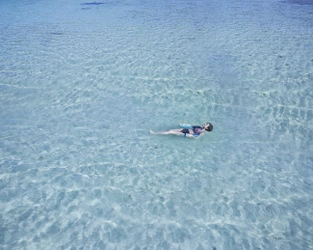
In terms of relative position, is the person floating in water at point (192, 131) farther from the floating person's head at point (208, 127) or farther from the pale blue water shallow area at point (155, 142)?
the pale blue water shallow area at point (155, 142)

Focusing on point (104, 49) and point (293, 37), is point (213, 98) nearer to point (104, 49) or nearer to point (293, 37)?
point (104, 49)

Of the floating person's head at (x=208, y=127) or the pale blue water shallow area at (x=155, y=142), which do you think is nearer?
the pale blue water shallow area at (x=155, y=142)

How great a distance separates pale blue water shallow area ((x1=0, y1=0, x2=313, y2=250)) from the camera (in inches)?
233

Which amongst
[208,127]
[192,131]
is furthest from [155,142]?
[208,127]

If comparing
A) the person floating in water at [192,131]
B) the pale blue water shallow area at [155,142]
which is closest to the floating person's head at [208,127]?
the person floating in water at [192,131]

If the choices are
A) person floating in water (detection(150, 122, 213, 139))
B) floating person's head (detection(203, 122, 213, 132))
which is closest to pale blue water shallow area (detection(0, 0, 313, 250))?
person floating in water (detection(150, 122, 213, 139))

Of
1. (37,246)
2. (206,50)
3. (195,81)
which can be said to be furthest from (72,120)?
(206,50)

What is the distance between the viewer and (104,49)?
14.7 m

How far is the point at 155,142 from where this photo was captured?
839 centimetres

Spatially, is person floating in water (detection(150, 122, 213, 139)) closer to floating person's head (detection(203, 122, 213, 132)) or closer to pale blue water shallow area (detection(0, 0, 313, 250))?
floating person's head (detection(203, 122, 213, 132))

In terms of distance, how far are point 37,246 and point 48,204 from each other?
1.12 meters

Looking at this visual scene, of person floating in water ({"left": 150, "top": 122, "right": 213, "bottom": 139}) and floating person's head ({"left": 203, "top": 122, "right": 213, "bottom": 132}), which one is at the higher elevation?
floating person's head ({"left": 203, "top": 122, "right": 213, "bottom": 132})

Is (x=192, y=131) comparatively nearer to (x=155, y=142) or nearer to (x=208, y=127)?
(x=208, y=127)

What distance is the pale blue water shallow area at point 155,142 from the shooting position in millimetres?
5906
